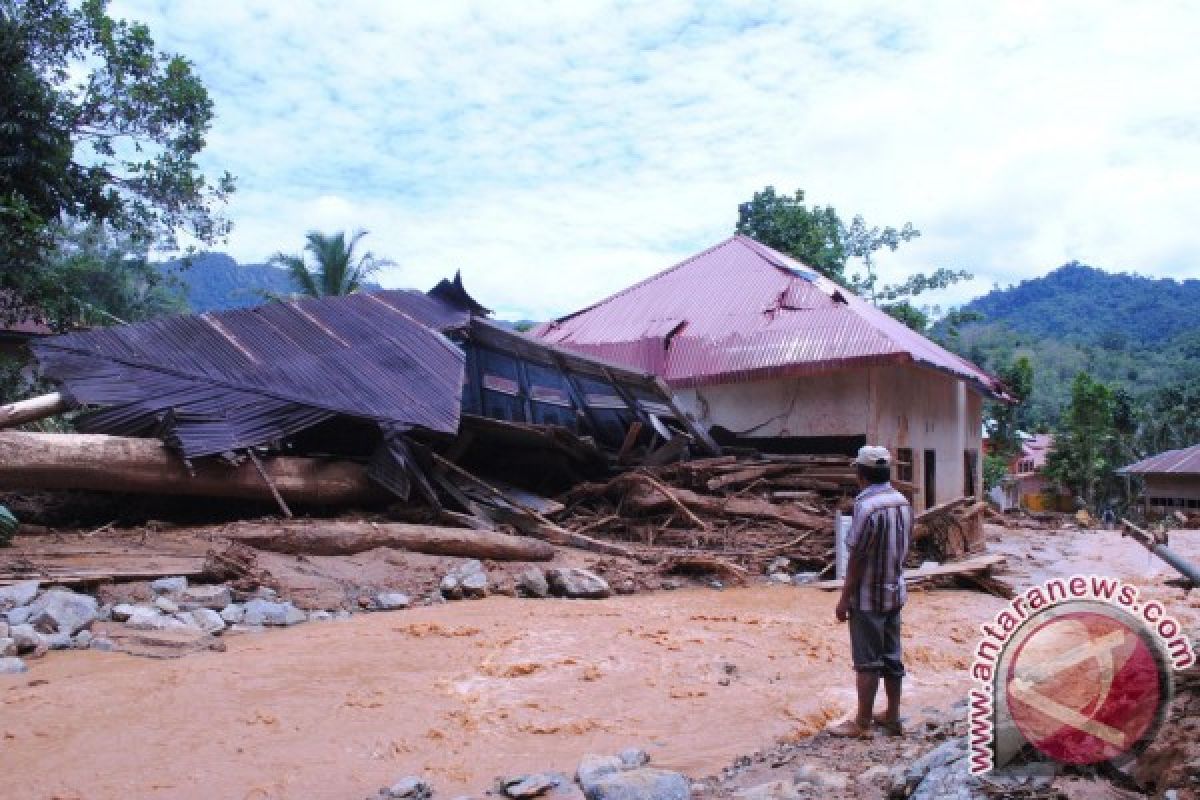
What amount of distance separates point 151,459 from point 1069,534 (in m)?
23.1

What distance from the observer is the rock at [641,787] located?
362 centimetres

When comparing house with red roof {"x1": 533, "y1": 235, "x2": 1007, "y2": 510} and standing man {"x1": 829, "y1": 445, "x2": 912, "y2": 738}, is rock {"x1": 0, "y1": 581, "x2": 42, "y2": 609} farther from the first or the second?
house with red roof {"x1": 533, "y1": 235, "x2": 1007, "y2": 510}

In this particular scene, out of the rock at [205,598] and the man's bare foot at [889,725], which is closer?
the man's bare foot at [889,725]

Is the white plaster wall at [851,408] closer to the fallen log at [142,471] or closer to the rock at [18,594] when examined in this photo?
the fallen log at [142,471]

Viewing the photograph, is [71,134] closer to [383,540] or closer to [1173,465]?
[383,540]

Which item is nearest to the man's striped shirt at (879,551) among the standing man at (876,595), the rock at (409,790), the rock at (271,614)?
the standing man at (876,595)

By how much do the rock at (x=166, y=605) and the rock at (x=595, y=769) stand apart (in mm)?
4306

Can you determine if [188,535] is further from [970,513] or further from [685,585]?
[970,513]

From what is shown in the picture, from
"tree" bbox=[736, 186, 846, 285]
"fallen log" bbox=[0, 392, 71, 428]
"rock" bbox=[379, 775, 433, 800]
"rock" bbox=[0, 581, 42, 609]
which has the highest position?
"tree" bbox=[736, 186, 846, 285]

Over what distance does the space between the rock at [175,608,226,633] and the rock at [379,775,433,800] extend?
3538mm

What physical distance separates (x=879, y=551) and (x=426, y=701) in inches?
115

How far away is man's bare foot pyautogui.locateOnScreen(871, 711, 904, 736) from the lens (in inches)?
174

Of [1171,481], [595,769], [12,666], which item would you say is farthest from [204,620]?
[1171,481]

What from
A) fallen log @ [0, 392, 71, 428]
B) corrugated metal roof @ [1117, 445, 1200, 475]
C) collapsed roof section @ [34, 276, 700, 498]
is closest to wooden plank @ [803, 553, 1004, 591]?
collapsed roof section @ [34, 276, 700, 498]
